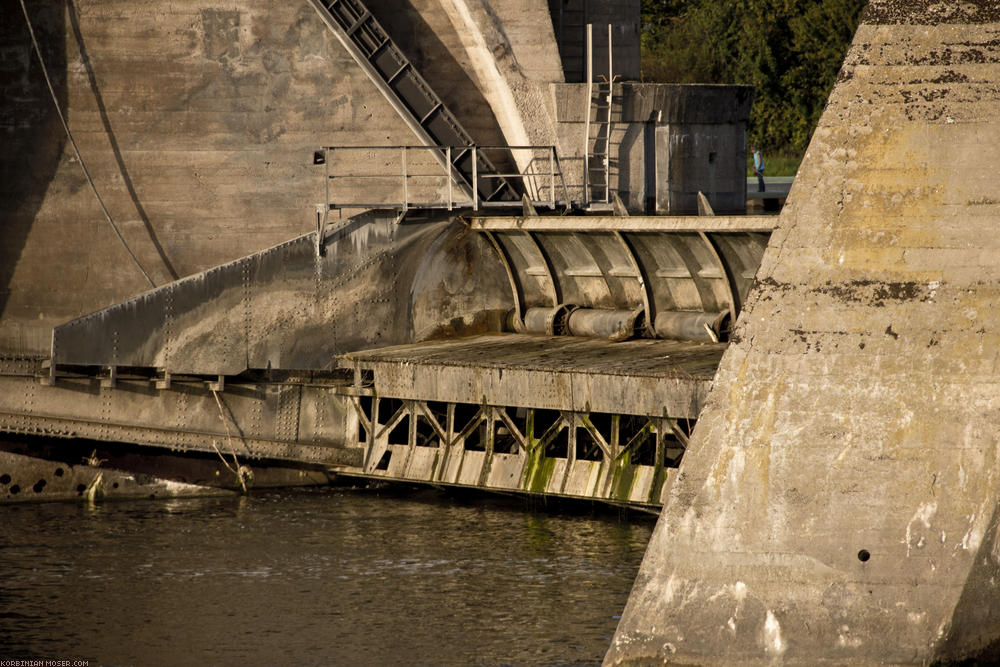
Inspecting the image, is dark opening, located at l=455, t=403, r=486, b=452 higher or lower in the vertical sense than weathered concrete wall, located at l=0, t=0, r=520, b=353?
lower

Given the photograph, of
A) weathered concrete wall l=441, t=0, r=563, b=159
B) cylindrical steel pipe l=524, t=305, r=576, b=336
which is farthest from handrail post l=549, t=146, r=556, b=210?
cylindrical steel pipe l=524, t=305, r=576, b=336

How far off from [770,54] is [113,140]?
110ft

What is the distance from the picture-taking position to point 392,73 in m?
21.7

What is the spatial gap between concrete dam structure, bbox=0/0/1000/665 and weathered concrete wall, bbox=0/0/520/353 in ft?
0.13

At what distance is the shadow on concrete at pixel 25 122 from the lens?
21641 mm

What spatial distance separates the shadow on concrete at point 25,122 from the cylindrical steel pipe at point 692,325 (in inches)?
358

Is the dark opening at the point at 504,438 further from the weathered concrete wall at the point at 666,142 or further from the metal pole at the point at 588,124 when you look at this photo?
the weathered concrete wall at the point at 666,142

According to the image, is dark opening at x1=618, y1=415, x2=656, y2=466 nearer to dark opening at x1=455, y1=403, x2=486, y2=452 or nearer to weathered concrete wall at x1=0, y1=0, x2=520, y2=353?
dark opening at x1=455, y1=403, x2=486, y2=452

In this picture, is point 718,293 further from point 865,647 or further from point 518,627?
point 865,647

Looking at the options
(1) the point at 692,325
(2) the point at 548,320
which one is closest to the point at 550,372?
(1) the point at 692,325

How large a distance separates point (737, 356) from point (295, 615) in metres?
5.00

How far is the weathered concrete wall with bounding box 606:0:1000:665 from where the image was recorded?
10.3m

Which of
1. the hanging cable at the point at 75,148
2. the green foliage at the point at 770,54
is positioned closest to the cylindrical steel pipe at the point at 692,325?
the hanging cable at the point at 75,148

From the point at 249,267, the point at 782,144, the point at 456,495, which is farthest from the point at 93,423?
the point at 782,144
